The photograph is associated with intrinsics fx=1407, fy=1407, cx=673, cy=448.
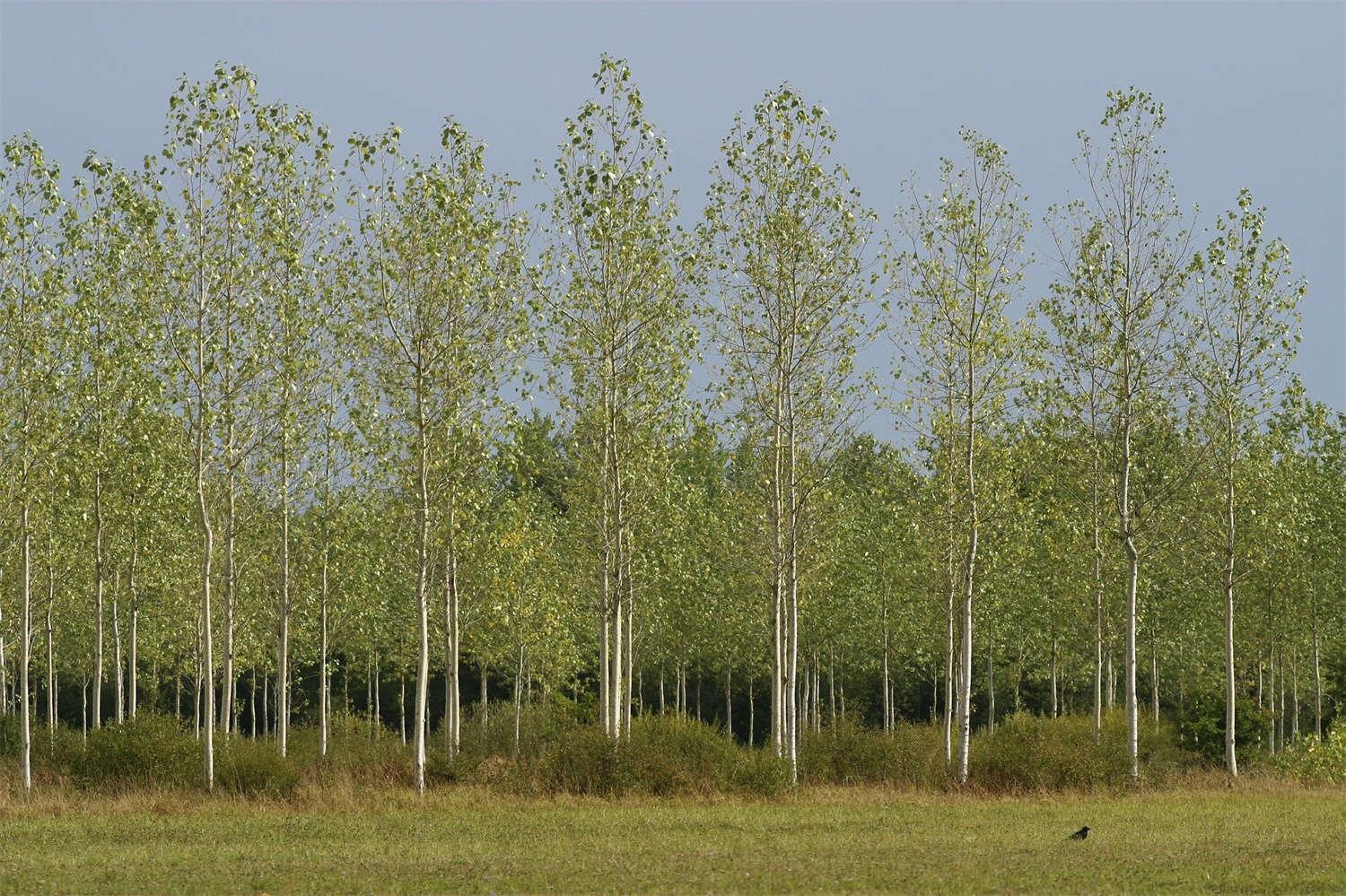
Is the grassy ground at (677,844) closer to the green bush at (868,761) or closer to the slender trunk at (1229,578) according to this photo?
the green bush at (868,761)

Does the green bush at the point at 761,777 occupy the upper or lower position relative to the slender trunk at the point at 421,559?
lower

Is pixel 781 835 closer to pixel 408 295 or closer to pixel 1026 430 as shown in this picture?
pixel 408 295

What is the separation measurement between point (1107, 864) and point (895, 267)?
15.2 meters

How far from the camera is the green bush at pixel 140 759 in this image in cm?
2558

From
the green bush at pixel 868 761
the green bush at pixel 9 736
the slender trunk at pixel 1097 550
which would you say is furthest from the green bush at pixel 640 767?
the green bush at pixel 9 736

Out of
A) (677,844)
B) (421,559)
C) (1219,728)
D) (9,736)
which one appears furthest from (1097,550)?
(9,736)

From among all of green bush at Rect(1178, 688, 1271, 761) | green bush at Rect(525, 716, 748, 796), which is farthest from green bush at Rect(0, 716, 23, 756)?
green bush at Rect(1178, 688, 1271, 761)

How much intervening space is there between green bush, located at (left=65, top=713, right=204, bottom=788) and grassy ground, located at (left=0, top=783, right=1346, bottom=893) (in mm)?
Result: 873

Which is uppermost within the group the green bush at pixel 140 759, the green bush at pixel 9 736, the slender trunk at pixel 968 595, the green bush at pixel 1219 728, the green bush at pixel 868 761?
the slender trunk at pixel 968 595

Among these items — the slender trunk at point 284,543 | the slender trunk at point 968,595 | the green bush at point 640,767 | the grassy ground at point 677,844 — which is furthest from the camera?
the slender trunk at point 284,543

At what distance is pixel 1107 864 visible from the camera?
17125mm

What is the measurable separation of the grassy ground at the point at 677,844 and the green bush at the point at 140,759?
87cm

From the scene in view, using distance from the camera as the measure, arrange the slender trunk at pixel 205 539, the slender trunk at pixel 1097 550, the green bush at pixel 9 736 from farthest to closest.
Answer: the green bush at pixel 9 736, the slender trunk at pixel 1097 550, the slender trunk at pixel 205 539

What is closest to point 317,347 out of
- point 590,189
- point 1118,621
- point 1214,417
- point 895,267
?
point 590,189
